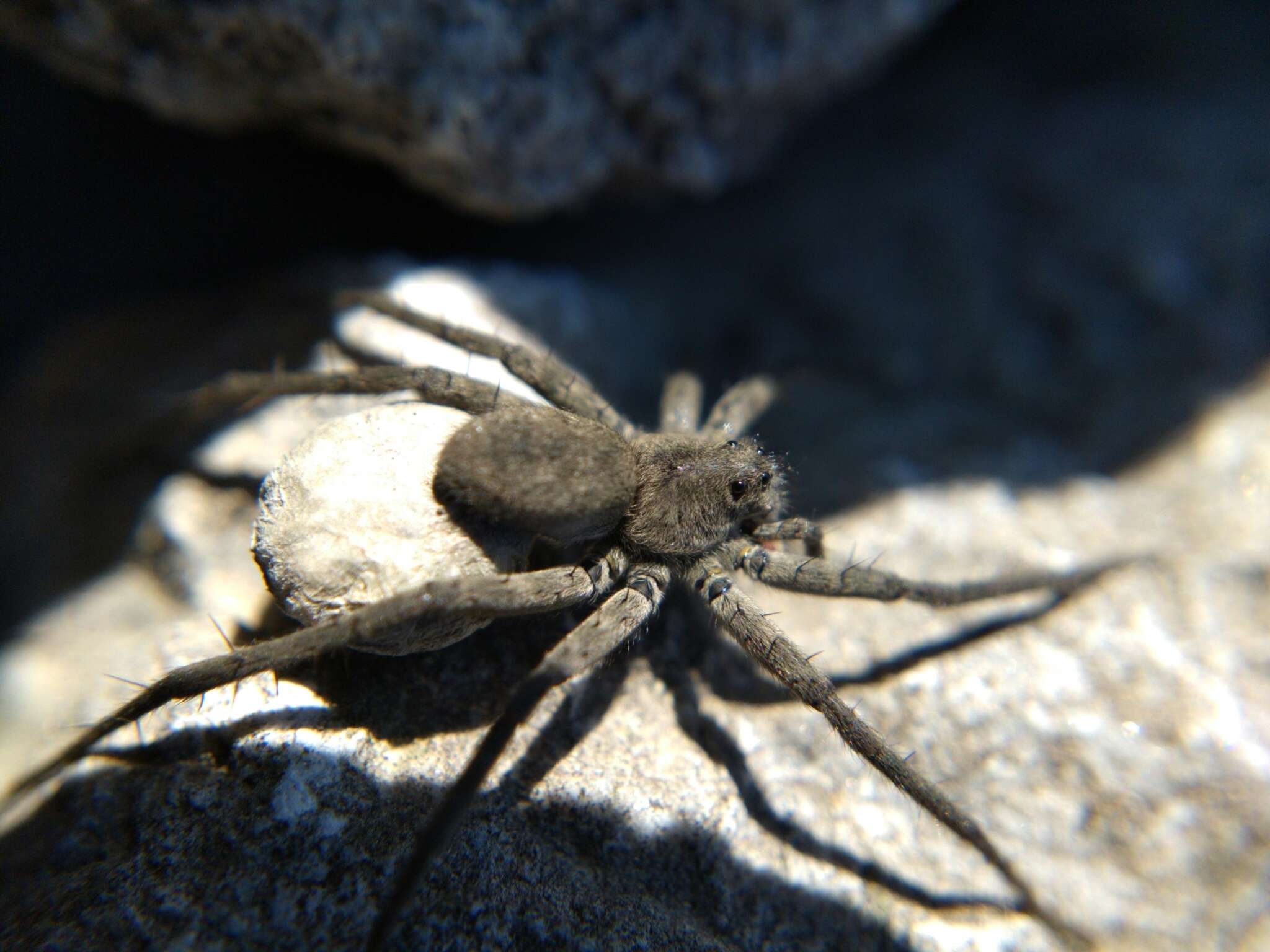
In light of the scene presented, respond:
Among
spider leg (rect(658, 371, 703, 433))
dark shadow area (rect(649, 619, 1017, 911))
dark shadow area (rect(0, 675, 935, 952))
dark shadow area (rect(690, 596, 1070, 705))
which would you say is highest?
spider leg (rect(658, 371, 703, 433))

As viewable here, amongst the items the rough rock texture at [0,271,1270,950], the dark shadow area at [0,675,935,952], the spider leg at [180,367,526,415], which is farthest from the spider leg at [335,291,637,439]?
the dark shadow area at [0,675,935,952]

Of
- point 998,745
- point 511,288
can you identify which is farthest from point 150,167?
point 998,745

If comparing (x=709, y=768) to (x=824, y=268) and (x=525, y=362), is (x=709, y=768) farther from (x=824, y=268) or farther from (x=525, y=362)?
(x=824, y=268)

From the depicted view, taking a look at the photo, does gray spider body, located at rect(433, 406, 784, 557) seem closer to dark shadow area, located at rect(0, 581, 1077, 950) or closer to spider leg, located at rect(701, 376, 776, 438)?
spider leg, located at rect(701, 376, 776, 438)

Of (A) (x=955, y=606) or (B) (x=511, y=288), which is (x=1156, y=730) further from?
(B) (x=511, y=288)

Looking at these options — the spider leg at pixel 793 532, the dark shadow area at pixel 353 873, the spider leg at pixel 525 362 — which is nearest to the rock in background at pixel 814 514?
the dark shadow area at pixel 353 873

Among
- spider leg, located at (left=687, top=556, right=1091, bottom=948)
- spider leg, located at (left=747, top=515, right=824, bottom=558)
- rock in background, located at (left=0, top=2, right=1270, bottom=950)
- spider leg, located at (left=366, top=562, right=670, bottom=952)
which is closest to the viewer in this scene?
spider leg, located at (left=366, top=562, right=670, bottom=952)
